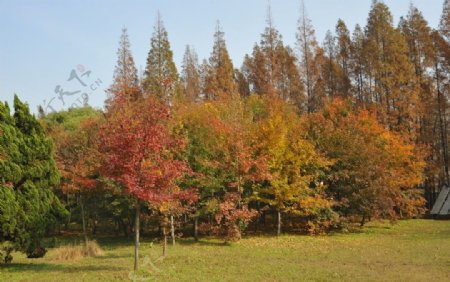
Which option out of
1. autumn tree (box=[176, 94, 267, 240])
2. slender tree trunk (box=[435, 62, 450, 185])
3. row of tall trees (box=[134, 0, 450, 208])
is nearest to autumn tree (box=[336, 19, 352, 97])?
row of tall trees (box=[134, 0, 450, 208])

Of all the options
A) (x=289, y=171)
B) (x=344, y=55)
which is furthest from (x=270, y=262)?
(x=344, y=55)

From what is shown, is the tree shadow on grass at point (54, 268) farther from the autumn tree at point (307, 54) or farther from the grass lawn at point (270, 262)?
the autumn tree at point (307, 54)

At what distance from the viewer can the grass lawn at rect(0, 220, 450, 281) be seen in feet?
40.1

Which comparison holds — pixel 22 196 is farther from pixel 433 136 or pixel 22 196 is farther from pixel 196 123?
pixel 433 136

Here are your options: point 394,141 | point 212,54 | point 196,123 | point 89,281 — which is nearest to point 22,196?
point 89,281

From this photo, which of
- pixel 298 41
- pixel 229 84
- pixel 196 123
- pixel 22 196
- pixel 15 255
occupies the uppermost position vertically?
pixel 298 41

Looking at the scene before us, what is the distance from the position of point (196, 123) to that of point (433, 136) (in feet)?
69.2

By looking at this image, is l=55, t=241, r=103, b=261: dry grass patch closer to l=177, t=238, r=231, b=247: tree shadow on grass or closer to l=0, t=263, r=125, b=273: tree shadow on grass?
l=0, t=263, r=125, b=273: tree shadow on grass

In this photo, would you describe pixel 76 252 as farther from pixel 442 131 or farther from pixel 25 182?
pixel 442 131

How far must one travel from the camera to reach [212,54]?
4262 centimetres

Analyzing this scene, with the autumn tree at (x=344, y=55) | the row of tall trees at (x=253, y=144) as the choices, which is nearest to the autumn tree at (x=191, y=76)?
the row of tall trees at (x=253, y=144)

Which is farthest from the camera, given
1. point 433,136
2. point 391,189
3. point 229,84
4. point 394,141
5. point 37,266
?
point 229,84

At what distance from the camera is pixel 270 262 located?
578 inches

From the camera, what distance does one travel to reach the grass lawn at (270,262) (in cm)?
1221
